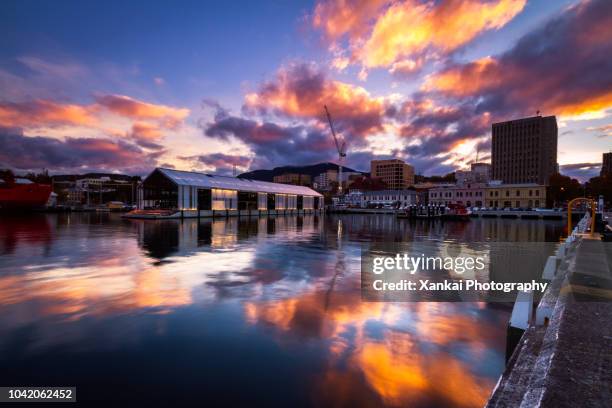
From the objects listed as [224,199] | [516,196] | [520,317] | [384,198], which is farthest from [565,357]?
[384,198]

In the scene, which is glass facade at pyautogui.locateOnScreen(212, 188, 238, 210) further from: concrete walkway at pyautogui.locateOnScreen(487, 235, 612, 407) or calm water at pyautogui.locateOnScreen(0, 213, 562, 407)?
concrete walkway at pyautogui.locateOnScreen(487, 235, 612, 407)

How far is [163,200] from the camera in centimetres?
5956

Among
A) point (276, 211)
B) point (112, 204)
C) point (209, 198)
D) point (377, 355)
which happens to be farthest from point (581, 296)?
point (112, 204)

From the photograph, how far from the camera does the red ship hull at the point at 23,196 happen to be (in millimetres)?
74875

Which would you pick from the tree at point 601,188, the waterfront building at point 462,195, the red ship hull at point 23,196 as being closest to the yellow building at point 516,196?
the waterfront building at point 462,195

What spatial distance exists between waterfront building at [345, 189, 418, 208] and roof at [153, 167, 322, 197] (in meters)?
58.8

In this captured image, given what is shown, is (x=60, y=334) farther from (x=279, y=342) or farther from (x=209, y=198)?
(x=209, y=198)

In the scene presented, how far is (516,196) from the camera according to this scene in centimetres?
11356

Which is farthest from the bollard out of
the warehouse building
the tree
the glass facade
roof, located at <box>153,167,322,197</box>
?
the tree

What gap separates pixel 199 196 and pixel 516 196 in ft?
366

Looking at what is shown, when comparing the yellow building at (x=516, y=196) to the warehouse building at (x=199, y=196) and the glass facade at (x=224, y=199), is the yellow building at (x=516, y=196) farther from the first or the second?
the glass facade at (x=224, y=199)

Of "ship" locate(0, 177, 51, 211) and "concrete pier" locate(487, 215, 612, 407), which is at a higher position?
"ship" locate(0, 177, 51, 211)

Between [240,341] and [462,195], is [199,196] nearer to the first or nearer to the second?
[240,341]

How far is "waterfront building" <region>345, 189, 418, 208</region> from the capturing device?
134 metres
